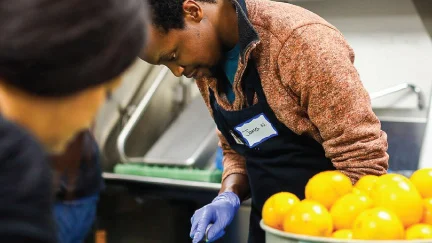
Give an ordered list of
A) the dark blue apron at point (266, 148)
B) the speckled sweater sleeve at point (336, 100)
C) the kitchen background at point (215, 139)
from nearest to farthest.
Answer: the speckled sweater sleeve at point (336, 100) → the dark blue apron at point (266, 148) → the kitchen background at point (215, 139)

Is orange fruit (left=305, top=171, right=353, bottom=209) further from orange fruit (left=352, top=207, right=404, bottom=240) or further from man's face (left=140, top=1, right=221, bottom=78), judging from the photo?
man's face (left=140, top=1, right=221, bottom=78)

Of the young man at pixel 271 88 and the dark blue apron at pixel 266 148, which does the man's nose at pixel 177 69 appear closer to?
the young man at pixel 271 88

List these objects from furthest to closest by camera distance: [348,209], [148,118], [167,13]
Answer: [148,118]
[167,13]
[348,209]

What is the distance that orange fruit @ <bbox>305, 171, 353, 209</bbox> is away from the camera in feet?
3.38

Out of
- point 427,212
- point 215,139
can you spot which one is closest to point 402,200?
point 427,212

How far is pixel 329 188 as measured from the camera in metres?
1.03

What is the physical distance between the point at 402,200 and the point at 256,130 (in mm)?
554

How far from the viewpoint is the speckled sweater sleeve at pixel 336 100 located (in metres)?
1.19

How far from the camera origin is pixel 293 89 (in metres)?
1.28

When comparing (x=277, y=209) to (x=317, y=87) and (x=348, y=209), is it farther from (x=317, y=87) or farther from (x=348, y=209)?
(x=317, y=87)

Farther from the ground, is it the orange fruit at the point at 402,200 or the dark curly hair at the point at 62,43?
the dark curly hair at the point at 62,43

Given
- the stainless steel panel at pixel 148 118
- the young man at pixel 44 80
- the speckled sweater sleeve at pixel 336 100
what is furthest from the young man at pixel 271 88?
the stainless steel panel at pixel 148 118

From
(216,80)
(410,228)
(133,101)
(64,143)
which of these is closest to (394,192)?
(410,228)

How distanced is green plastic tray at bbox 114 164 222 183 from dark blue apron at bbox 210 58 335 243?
73cm
